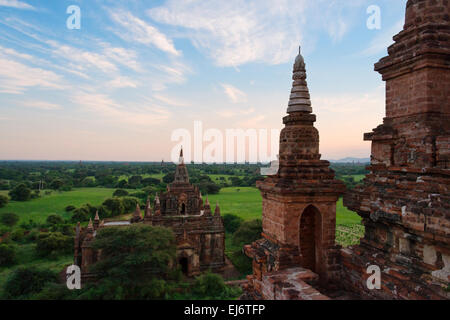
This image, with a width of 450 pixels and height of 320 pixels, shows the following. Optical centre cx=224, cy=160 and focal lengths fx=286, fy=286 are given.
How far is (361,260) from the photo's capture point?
5492 millimetres

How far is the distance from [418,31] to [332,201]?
3.52 m

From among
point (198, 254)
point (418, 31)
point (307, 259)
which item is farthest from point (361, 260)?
point (198, 254)

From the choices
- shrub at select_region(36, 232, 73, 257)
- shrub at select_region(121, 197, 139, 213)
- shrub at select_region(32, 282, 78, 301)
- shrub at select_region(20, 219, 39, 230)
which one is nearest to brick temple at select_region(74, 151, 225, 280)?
shrub at select_region(32, 282, 78, 301)

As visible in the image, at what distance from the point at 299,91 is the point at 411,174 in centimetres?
268

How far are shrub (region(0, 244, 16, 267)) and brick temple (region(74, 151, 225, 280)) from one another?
37.3 ft

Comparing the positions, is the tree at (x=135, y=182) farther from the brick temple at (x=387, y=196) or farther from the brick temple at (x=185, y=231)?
the brick temple at (x=387, y=196)

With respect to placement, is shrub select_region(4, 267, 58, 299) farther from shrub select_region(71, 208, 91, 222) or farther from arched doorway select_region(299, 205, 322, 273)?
shrub select_region(71, 208, 91, 222)

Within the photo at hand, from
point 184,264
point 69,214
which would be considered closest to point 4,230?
point 69,214

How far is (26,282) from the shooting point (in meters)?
21.6

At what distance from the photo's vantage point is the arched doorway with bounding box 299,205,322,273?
6133 mm

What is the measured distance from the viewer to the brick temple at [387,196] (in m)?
4.50

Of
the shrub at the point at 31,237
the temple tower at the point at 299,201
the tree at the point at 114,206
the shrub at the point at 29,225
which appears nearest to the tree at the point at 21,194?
the shrub at the point at 29,225

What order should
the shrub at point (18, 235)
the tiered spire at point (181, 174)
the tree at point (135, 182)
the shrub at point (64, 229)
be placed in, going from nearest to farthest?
the tiered spire at point (181, 174) < the shrub at point (18, 235) < the shrub at point (64, 229) < the tree at point (135, 182)

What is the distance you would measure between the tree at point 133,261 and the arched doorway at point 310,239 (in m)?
15.3
